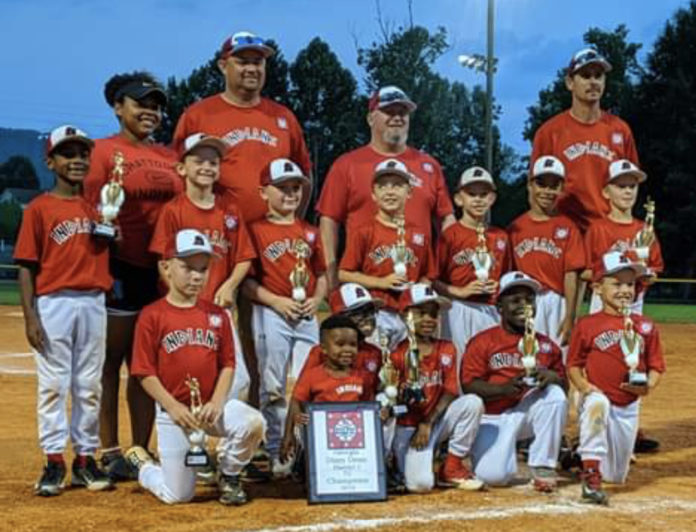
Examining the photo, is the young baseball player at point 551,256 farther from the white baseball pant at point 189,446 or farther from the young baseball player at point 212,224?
the white baseball pant at point 189,446

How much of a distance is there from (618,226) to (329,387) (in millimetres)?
2359

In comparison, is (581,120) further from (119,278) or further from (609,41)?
(609,41)

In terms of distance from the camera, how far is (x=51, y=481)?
6.12 metres

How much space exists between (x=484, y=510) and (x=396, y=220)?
2.00 m

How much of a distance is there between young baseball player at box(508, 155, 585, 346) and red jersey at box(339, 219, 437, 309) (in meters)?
0.78

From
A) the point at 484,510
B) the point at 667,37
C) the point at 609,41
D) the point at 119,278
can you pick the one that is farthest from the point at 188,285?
the point at 609,41

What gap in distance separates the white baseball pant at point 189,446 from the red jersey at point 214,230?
866mm

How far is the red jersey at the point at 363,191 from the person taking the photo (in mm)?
7223

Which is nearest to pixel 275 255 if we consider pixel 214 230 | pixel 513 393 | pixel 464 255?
pixel 214 230

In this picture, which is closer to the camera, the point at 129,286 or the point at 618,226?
the point at 129,286

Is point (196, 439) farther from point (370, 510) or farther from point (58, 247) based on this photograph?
point (58, 247)

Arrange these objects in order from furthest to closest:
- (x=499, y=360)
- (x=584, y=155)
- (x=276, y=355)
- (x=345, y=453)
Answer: (x=584, y=155) < (x=276, y=355) < (x=499, y=360) < (x=345, y=453)

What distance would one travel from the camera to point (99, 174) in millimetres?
6641

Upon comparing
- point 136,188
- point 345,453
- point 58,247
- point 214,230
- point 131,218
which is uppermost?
point 136,188
